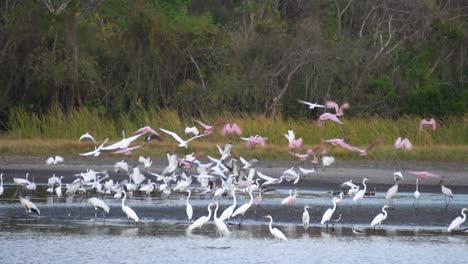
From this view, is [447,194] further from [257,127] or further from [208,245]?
[257,127]

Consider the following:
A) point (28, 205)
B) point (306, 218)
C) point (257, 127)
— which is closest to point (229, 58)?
point (257, 127)

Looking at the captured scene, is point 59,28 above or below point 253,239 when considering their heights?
above

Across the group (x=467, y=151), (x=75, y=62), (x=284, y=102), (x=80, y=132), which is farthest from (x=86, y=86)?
(x=467, y=151)

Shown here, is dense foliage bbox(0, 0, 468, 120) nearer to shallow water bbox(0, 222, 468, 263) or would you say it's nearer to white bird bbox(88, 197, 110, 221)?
white bird bbox(88, 197, 110, 221)

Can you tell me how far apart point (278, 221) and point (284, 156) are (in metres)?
8.58

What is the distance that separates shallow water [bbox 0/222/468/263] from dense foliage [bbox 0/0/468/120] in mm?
14374

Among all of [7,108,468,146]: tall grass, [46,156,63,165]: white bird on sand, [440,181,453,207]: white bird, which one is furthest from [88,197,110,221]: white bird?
[7,108,468,146]: tall grass

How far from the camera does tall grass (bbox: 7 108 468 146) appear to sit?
1005 inches

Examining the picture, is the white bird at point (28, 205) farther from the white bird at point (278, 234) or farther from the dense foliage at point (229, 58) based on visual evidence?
the dense foliage at point (229, 58)

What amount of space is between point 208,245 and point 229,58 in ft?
58.3

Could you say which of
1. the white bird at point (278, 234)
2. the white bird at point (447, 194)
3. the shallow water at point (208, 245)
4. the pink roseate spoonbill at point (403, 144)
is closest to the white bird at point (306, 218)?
the shallow water at point (208, 245)

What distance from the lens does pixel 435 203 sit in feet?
57.3

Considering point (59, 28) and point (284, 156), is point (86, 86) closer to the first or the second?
point (59, 28)

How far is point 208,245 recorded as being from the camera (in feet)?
43.6
